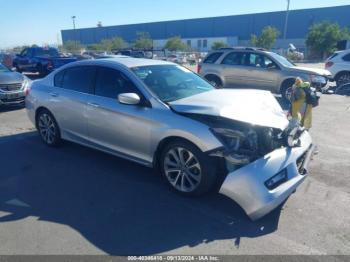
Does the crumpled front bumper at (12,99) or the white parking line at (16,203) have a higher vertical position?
the crumpled front bumper at (12,99)

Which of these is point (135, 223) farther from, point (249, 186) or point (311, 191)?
point (311, 191)

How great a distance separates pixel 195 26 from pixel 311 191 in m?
90.7

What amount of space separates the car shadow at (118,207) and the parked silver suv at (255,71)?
7.45 meters

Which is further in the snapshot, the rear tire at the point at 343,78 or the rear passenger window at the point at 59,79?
the rear tire at the point at 343,78

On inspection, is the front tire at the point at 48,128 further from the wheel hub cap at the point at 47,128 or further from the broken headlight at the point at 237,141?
the broken headlight at the point at 237,141

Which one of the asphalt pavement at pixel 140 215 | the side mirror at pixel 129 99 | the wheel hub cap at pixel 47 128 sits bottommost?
the asphalt pavement at pixel 140 215

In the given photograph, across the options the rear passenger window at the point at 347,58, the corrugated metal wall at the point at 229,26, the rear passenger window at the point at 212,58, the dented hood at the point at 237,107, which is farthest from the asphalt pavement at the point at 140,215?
the corrugated metal wall at the point at 229,26

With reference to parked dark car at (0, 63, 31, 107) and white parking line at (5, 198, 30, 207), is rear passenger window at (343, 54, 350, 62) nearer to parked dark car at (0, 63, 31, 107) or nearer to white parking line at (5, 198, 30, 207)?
parked dark car at (0, 63, 31, 107)

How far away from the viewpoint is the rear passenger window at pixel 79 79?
194 inches

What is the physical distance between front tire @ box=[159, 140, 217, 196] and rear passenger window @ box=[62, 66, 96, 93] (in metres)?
1.85

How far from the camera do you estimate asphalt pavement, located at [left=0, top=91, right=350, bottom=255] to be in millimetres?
2980

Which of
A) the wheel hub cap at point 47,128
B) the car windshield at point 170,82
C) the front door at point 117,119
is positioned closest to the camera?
the front door at point 117,119

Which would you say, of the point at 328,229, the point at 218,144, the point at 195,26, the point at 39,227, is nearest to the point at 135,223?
the point at 39,227

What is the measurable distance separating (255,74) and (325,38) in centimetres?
4365
